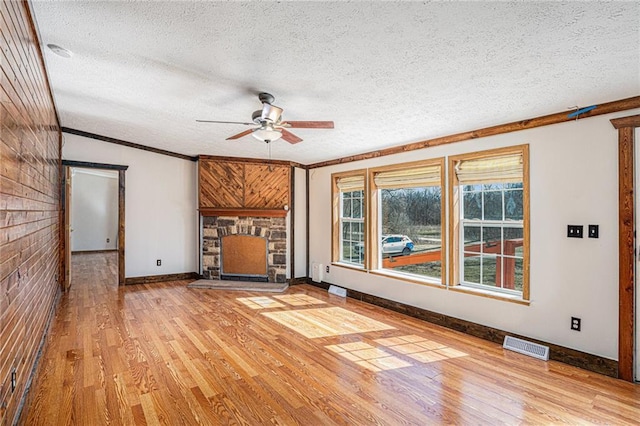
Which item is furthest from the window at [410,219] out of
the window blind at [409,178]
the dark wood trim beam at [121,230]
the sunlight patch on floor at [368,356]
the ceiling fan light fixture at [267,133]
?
the dark wood trim beam at [121,230]

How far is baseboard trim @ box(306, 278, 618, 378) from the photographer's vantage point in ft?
9.02

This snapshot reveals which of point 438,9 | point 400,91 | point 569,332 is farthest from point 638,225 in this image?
point 438,9

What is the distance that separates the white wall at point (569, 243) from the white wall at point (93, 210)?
420 inches

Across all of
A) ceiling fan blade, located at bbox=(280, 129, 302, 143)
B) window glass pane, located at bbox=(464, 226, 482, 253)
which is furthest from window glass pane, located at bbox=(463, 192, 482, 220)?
ceiling fan blade, located at bbox=(280, 129, 302, 143)

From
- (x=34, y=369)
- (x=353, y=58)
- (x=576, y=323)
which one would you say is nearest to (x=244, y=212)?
(x=34, y=369)

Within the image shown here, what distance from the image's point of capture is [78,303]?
4648 mm

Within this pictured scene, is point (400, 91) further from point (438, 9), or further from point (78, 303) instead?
point (78, 303)

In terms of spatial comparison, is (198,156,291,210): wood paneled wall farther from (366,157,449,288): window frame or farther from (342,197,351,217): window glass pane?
(366,157,449,288): window frame

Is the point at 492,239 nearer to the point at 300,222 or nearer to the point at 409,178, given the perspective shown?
the point at 409,178

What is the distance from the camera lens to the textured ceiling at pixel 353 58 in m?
1.77

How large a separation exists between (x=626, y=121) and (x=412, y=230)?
8.11 ft

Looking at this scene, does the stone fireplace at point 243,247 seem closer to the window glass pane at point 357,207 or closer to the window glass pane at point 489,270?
the window glass pane at point 357,207

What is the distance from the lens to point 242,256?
615cm

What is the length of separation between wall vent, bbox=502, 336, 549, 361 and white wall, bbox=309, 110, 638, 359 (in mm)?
91
